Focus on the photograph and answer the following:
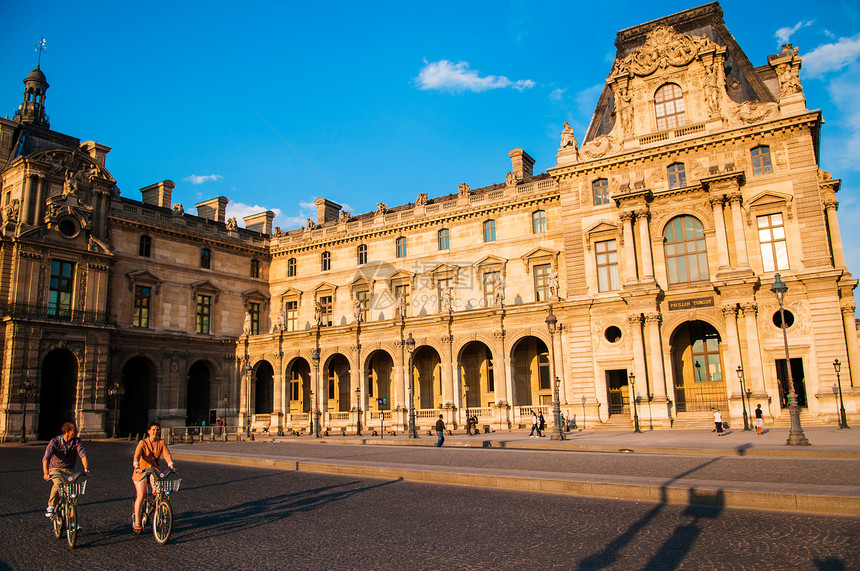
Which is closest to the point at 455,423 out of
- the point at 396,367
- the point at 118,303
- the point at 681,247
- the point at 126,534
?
the point at 396,367

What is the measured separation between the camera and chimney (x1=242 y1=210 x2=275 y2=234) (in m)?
62.3

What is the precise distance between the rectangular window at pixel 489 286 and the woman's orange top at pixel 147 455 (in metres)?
36.0

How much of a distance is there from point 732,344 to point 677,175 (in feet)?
34.4

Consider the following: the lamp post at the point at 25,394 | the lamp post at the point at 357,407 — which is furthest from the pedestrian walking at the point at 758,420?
the lamp post at the point at 25,394

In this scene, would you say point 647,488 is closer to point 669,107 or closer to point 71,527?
point 71,527

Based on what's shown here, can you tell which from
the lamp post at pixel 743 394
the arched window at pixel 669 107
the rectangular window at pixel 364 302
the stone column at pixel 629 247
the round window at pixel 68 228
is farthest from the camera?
the rectangular window at pixel 364 302

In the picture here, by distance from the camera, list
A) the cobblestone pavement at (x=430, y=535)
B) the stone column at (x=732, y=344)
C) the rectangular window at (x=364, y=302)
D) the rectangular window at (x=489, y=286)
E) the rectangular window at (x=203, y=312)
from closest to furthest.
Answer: the cobblestone pavement at (x=430, y=535) < the stone column at (x=732, y=344) < the rectangular window at (x=489, y=286) < the rectangular window at (x=364, y=302) < the rectangular window at (x=203, y=312)

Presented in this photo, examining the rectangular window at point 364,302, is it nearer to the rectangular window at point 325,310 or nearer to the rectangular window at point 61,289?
the rectangular window at point 325,310

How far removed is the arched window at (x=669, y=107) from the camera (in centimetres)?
Answer: 3819

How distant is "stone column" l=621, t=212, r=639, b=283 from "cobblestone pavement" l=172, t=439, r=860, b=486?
16391 mm

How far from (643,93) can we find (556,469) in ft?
96.6

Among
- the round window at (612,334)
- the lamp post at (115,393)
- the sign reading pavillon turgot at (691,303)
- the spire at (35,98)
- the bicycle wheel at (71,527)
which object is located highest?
the spire at (35,98)

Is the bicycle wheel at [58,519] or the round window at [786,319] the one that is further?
the round window at [786,319]

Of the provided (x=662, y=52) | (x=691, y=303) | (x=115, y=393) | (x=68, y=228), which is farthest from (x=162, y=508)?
(x=68, y=228)
